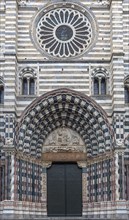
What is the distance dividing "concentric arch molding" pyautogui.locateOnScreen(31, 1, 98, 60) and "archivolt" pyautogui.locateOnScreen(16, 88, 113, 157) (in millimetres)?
1996

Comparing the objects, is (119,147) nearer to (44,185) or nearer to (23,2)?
(44,185)

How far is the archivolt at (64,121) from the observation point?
23.7 metres

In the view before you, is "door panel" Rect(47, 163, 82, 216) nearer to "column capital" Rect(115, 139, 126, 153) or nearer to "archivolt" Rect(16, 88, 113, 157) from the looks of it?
"archivolt" Rect(16, 88, 113, 157)

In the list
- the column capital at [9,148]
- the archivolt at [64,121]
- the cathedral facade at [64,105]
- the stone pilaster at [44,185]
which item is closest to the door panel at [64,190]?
the cathedral facade at [64,105]

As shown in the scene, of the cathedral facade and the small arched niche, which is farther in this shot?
the small arched niche

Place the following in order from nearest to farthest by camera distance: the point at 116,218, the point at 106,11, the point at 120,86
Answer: the point at 116,218
the point at 120,86
the point at 106,11

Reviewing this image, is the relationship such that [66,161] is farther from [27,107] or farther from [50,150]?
[27,107]

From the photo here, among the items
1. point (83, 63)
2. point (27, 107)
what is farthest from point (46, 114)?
point (83, 63)

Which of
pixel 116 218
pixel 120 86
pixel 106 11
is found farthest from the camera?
pixel 106 11

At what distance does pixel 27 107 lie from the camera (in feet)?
78.2

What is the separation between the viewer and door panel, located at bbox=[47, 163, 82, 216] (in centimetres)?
2409

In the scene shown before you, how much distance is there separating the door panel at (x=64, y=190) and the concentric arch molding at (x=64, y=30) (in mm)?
4945

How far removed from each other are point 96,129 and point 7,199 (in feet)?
15.8

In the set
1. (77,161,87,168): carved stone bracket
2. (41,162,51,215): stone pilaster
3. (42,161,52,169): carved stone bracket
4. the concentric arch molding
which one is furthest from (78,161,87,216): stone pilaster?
the concentric arch molding
